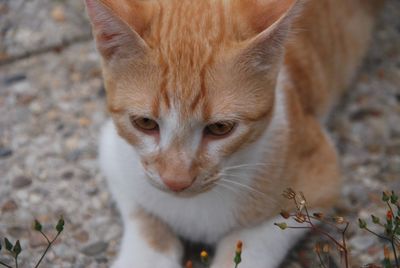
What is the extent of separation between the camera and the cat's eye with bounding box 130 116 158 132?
222cm

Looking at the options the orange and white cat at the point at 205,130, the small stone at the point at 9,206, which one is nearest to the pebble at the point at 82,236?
the orange and white cat at the point at 205,130

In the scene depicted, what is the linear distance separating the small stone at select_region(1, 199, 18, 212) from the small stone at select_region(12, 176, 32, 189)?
0.09 meters

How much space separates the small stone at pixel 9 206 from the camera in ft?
9.48

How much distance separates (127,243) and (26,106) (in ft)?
3.57

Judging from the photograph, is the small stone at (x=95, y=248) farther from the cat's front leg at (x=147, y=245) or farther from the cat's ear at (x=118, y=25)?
the cat's ear at (x=118, y=25)

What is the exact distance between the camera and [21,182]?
3021 mm

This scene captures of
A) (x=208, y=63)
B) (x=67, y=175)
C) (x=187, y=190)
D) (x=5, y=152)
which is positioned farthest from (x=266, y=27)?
(x=5, y=152)

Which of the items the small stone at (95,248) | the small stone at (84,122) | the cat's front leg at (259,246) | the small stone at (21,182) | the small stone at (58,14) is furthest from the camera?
the small stone at (58,14)

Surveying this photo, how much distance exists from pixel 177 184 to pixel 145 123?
8.7 inches

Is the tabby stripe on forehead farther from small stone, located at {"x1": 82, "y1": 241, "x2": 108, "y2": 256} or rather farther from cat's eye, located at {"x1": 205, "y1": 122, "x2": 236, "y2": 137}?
small stone, located at {"x1": 82, "y1": 241, "x2": 108, "y2": 256}

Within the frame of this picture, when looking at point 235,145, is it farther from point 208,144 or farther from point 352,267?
point 352,267

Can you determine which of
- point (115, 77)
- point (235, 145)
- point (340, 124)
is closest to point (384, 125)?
point (340, 124)

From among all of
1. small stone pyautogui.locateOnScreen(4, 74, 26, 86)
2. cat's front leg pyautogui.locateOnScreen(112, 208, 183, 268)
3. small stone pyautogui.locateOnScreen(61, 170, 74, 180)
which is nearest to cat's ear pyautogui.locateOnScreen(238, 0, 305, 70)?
cat's front leg pyautogui.locateOnScreen(112, 208, 183, 268)

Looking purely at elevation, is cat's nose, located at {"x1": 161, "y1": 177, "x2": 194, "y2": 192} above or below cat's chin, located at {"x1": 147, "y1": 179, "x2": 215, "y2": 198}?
above
